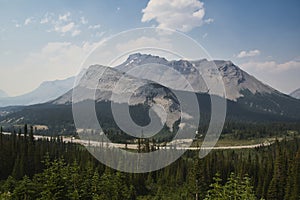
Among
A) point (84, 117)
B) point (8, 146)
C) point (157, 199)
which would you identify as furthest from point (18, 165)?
point (84, 117)

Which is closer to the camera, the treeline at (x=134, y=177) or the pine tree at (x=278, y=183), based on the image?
the treeline at (x=134, y=177)

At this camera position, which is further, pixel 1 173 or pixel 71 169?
pixel 1 173

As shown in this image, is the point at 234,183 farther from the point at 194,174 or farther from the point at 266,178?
the point at 266,178

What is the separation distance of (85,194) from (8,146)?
56530 mm

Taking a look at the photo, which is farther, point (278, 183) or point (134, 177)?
point (134, 177)

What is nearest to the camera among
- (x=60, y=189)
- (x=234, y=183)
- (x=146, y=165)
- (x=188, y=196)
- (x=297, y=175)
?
(x=234, y=183)

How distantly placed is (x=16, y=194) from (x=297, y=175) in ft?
184

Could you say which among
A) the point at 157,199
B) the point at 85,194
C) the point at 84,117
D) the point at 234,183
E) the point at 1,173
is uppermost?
the point at 84,117

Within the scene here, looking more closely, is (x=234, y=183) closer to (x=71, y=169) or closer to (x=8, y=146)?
(x=71, y=169)

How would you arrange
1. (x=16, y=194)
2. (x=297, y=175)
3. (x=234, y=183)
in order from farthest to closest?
1. (x=297, y=175)
2. (x=16, y=194)
3. (x=234, y=183)

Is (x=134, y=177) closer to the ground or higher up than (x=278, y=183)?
closer to the ground

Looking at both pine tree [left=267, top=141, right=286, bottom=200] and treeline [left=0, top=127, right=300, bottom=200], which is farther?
pine tree [left=267, top=141, right=286, bottom=200]

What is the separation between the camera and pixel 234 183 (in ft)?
81.9

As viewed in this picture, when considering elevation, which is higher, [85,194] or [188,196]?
[85,194]
